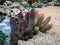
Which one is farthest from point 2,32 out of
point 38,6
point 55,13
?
point 38,6

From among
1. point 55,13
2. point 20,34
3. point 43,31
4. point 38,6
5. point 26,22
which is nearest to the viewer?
point 20,34

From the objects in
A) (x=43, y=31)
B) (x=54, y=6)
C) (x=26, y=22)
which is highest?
(x=26, y=22)

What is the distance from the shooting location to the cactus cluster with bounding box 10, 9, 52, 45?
4.63 metres

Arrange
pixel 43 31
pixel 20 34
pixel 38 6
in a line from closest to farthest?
pixel 20 34, pixel 43 31, pixel 38 6

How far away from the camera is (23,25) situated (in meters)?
4.99

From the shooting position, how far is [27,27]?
4891 millimetres

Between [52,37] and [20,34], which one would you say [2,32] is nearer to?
[20,34]

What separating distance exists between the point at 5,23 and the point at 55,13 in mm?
3212

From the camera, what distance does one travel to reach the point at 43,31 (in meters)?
5.36

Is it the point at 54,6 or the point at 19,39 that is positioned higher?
the point at 19,39

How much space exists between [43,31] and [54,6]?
15.3 ft

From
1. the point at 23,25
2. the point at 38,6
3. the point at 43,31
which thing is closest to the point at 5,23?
the point at 23,25

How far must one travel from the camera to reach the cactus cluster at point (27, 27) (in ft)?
15.2

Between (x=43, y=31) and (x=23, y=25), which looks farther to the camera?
(x=43, y=31)
